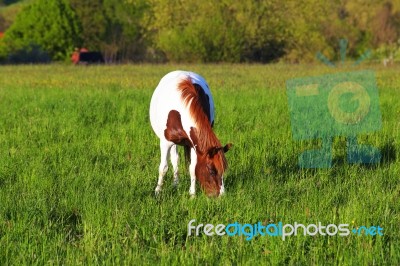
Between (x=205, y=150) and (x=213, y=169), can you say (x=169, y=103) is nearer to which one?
(x=205, y=150)

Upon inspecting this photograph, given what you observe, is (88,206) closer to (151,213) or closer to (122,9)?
(151,213)

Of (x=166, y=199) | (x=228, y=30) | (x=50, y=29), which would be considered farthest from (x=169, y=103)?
(x=50, y=29)

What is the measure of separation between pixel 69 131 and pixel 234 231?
634 centimetres

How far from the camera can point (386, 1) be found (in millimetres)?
63531

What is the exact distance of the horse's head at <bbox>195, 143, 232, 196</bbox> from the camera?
6.03 meters

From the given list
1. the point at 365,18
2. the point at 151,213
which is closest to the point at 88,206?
the point at 151,213

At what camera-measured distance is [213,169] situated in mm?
6078

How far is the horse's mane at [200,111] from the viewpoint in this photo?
20.5ft

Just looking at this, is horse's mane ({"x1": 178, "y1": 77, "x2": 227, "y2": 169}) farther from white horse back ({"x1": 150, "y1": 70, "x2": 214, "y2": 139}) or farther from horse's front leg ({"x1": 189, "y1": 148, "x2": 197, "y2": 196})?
horse's front leg ({"x1": 189, "y1": 148, "x2": 197, "y2": 196})

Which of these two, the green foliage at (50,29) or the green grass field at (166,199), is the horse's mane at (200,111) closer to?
the green grass field at (166,199)

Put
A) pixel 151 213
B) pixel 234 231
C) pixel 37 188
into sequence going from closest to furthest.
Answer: pixel 234 231
pixel 151 213
pixel 37 188

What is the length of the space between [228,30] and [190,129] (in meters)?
46.2

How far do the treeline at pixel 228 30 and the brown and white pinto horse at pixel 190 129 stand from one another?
43.7 metres

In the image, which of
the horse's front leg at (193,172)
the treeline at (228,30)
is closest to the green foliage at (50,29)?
the treeline at (228,30)
